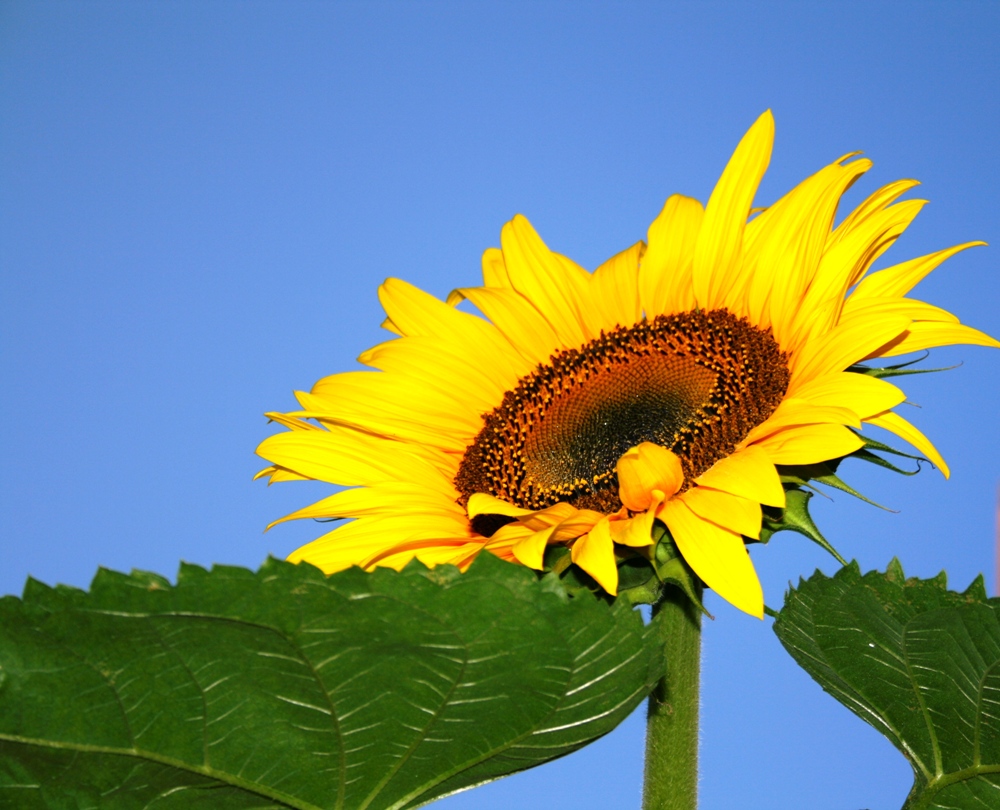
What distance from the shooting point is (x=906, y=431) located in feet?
6.48

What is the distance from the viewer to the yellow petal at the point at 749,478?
5.88ft

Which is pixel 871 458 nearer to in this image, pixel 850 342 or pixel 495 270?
pixel 850 342

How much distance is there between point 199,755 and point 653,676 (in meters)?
0.57

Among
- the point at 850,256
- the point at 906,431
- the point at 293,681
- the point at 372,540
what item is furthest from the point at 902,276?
the point at 293,681

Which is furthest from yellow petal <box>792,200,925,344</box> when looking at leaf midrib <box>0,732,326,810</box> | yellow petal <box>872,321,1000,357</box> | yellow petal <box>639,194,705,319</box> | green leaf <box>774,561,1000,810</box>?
leaf midrib <box>0,732,326,810</box>

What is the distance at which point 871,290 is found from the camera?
2199mm

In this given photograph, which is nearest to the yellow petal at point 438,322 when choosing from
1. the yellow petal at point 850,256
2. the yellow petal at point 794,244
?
the yellow petal at point 794,244

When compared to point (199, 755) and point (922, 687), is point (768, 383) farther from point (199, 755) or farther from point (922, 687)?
point (199, 755)

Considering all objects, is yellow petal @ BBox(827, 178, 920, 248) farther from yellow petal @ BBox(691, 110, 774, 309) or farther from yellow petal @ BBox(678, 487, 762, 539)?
yellow petal @ BBox(678, 487, 762, 539)

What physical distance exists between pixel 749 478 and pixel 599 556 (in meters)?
0.28

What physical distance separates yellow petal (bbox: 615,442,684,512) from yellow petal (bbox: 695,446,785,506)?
53 millimetres

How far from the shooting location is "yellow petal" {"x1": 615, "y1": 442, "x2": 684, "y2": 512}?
1.93 metres

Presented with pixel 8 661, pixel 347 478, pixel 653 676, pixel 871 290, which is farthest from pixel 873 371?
pixel 8 661

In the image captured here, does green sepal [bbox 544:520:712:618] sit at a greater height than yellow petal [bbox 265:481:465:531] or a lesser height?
lesser
